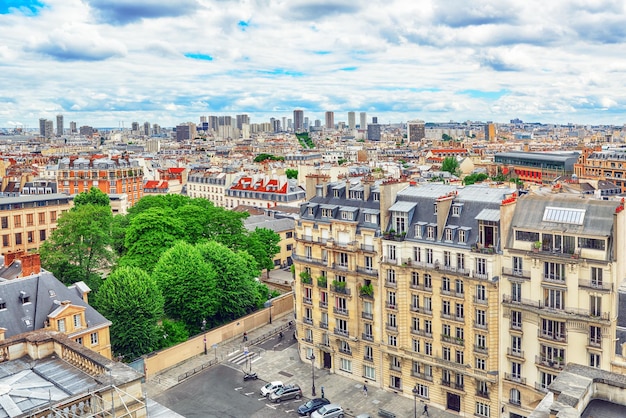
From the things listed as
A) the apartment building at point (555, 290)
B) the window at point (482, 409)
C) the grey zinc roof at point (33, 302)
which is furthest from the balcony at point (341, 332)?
the grey zinc roof at point (33, 302)

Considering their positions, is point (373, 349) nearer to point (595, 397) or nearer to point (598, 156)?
point (595, 397)

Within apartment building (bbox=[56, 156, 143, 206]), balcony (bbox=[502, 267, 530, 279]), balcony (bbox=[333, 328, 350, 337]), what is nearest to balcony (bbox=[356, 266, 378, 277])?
balcony (bbox=[333, 328, 350, 337])

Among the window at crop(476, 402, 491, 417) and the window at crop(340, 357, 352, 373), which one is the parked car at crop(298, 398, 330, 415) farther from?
the window at crop(476, 402, 491, 417)

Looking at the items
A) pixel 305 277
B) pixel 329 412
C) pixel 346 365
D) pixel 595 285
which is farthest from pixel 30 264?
pixel 595 285

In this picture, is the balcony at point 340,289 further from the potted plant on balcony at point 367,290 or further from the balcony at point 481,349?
the balcony at point 481,349

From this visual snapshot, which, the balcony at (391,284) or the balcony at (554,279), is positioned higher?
the balcony at (554,279)

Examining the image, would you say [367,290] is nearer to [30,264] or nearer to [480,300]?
[480,300]
